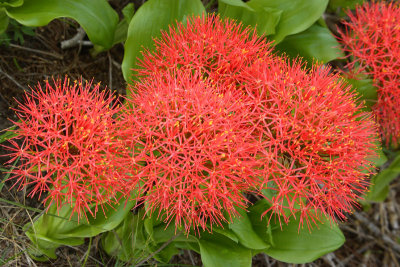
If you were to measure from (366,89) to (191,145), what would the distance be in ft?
4.47

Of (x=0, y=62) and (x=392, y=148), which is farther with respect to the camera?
(x=392, y=148)

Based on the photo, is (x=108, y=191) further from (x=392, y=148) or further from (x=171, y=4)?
(x=392, y=148)

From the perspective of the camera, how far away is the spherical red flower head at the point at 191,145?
4.55 ft

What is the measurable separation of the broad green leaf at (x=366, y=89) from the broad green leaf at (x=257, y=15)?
66 cm

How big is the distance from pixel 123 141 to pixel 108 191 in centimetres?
20

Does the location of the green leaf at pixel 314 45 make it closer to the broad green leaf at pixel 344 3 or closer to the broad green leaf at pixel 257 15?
the broad green leaf at pixel 257 15

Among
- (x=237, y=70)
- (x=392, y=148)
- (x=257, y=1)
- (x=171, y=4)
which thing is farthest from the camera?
(x=392, y=148)

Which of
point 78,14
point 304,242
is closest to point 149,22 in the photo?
point 78,14

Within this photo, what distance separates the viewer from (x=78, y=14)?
1.84 meters

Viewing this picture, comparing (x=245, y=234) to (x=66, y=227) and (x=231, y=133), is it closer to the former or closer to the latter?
(x=231, y=133)

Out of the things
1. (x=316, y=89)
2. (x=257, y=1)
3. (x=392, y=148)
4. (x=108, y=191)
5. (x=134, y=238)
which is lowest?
(x=392, y=148)

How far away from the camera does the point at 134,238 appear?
1.72m

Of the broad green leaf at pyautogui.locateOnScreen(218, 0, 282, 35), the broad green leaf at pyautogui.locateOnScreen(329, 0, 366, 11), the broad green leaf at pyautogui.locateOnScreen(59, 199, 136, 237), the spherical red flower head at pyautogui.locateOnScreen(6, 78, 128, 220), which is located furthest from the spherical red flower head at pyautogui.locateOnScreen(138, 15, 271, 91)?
the broad green leaf at pyautogui.locateOnScreen(329, 0, 366, 11)

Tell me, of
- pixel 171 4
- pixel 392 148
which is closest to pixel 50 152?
pixel 171 4
